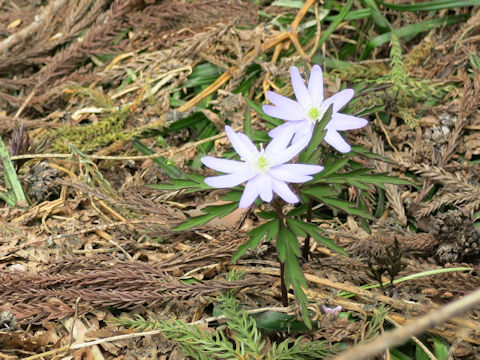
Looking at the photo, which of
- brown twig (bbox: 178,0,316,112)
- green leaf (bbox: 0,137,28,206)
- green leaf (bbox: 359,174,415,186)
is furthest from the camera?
brown twig (bbox: 178,0,316,112)

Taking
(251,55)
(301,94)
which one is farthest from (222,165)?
(251,55)

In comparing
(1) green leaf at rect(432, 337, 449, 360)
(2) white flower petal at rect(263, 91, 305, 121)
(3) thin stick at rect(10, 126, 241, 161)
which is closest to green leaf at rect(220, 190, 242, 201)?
(2) white flower petal at rect(263, 91, 305, 121)

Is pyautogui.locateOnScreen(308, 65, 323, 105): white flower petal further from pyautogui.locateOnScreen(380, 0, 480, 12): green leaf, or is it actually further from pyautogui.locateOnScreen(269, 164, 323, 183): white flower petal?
pyautogui.locateOnScreen(380, 0, 480, 12): green leaf

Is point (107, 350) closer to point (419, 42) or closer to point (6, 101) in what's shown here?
point (6, 101)

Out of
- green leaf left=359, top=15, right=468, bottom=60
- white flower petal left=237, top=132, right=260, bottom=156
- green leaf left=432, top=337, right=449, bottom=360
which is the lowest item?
green leaf left=432, top=337, right=449, bottom=360

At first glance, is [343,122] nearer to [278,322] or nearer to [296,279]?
[296,279]

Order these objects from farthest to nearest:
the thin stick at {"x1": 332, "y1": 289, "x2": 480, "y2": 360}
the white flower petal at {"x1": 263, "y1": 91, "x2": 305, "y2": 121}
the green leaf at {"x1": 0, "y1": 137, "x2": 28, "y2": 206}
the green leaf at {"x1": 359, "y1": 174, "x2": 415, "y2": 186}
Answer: the green leaf at {"x1": 0, "y1": 137, "x2": 28, "y2": 206}
the white flower petal at {"x1": 263, "y1": 91, "x2": 305, "y2": 121}
the green leaf at {"x1": 359, "y1": 174, "x2": 415, "y2": 186}
the thin stick at {"x1": 332, "y1": 289, "x2": 480, "y2": 360}
